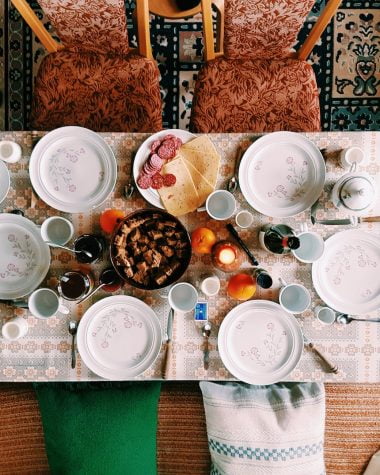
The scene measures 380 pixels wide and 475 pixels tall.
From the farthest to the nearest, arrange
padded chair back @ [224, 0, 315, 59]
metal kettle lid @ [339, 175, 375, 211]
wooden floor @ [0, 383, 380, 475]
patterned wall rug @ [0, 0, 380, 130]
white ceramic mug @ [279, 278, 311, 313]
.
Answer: patterned wall rug @ [0, 0, 380, 130]
wooden floor @ [0, 383, 380, 475]
padded chair back @ [224, 0, 315, 59]
white ceramic mug @ [279, 278, 311, 313]
metal kettle lid @ [339, 175, 375, 211]

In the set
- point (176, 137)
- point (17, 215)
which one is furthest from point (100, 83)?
point (17, 215)

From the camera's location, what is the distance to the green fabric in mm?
1520

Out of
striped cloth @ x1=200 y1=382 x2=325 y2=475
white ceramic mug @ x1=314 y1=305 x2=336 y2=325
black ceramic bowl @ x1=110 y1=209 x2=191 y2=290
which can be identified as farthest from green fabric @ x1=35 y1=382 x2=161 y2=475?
white ceramic mug @ x1=314 y1=305 x2=336 y2=325

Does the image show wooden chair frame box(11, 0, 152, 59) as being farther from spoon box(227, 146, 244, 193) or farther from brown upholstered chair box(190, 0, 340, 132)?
spoon box(227, 146, 244, 193)

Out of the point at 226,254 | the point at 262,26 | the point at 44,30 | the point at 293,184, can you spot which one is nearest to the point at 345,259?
the point at 293,184

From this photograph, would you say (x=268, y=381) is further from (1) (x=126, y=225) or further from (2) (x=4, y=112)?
(2) (x=4, y=112)

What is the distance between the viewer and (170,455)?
170 centimetres

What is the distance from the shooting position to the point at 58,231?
1.38 metres

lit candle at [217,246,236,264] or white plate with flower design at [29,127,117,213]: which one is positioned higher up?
white plate with flower design at [29,127,117,213]

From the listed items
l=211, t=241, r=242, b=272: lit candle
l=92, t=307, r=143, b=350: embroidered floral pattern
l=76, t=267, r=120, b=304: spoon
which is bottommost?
l=92, t=307, r=143, b=350: embroidered floral pattern

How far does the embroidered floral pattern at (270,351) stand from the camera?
1.42m

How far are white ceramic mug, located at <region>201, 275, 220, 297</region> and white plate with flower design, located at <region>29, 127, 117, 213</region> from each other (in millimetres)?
388

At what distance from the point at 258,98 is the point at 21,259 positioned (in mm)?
→ 988

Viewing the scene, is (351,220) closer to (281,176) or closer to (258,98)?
(281,176)
